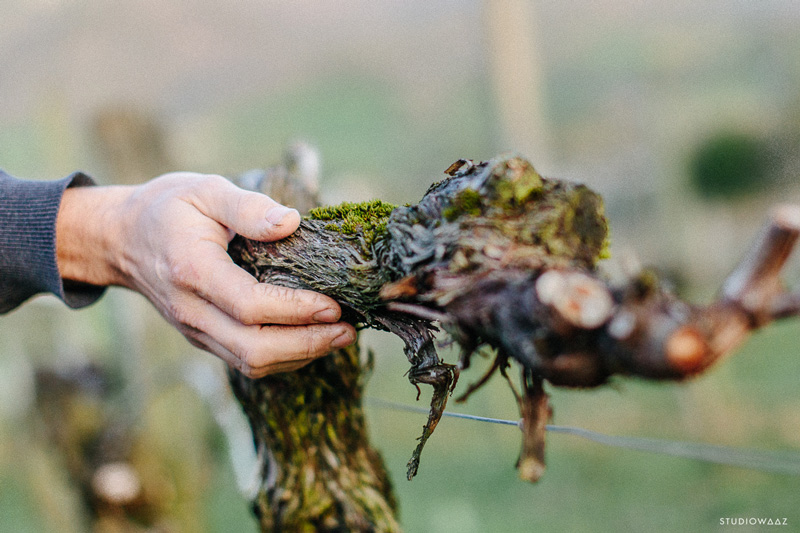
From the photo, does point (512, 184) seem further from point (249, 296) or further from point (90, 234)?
point (90, 234)

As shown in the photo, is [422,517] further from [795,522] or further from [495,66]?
[495,66]

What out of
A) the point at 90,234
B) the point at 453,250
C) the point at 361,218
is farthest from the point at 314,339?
the point at 90,234

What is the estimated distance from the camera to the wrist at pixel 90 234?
1.55 meters

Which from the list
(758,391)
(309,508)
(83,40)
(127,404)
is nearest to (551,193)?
(309,508)

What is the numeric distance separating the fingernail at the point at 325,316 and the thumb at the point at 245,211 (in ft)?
0.66

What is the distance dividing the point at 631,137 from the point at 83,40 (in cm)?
1028

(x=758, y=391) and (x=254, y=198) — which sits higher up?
(x=254, y=198)

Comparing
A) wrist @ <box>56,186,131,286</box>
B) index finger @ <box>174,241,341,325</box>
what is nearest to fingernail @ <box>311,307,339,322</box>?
index finger @ <box>174,241,341,325</box>

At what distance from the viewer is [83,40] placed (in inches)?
443

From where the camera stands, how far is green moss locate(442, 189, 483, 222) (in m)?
1.00

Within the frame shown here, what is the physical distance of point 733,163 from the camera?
6543 mm

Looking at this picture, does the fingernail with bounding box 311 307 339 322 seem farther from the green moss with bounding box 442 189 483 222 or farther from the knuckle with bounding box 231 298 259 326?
the green moss with bounding box 442 189 483 222

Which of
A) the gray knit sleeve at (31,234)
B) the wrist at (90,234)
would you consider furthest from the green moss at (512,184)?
the gray knit sleeve at (31,234)

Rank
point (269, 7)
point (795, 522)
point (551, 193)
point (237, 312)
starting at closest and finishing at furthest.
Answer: point (551, 193) → point (237, 312) → point (795, 522) → point (269, 7)
